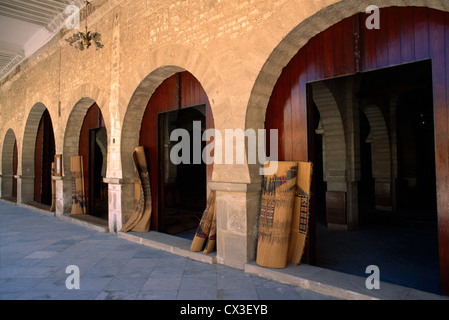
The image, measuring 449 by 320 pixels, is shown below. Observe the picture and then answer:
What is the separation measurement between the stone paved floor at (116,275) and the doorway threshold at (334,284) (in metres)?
0.08

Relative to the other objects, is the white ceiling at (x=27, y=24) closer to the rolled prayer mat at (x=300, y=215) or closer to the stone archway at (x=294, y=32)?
the stone archway at (x=294, y=32)

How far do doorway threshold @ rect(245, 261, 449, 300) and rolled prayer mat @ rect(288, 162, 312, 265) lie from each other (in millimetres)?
151

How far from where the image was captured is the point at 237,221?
3.49m

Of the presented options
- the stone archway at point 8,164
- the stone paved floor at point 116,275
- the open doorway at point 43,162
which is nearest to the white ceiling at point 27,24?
the open doorway at point 43,162

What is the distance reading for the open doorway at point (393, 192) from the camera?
3.88 meters

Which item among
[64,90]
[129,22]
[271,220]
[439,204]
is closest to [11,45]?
[64,90]

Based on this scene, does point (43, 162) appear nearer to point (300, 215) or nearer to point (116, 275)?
point (116, 275)

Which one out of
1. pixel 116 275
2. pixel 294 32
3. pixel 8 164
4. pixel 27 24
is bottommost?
pixel 116 275

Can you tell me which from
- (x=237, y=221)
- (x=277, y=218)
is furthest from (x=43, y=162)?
(x=277, y=218)

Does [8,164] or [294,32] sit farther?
[8,164]

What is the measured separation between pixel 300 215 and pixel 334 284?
31.8 inches
